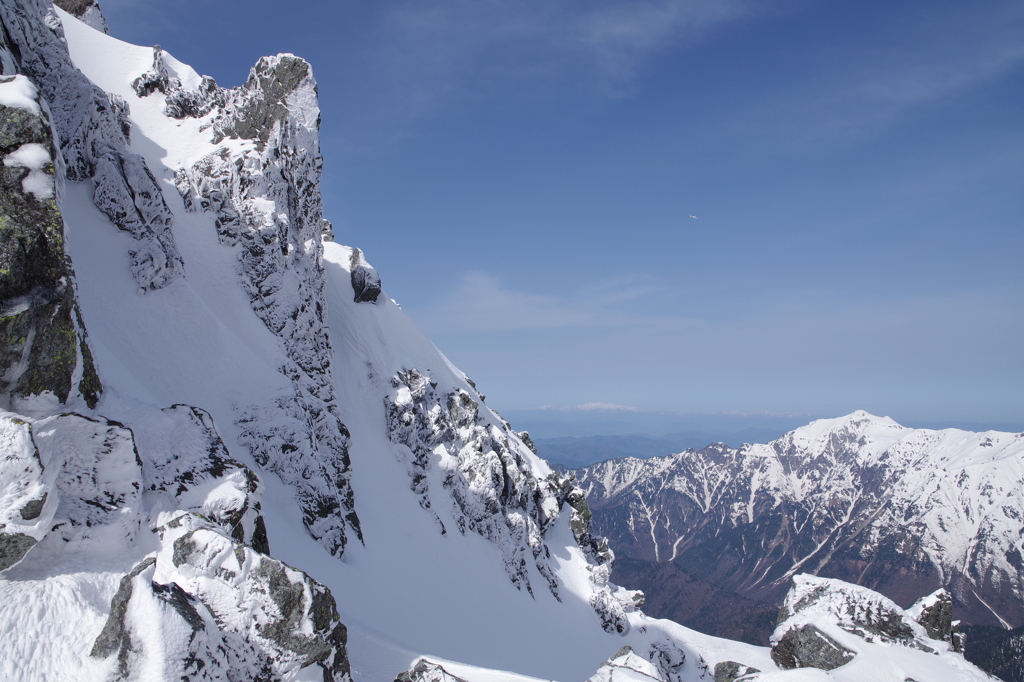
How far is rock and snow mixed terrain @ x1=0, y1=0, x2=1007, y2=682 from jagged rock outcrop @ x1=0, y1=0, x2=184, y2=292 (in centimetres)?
13

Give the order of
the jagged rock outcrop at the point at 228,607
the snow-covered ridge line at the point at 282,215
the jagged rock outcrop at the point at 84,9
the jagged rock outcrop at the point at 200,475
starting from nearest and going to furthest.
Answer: the jagged rock outcrop at the point at 228,607 < the jagged rock outcrop at the point at 200,475 < the snow-covered ridge line at the point at 282,215 < the jagged rock outcrop at the point at 84,9

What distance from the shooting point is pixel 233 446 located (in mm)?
29594

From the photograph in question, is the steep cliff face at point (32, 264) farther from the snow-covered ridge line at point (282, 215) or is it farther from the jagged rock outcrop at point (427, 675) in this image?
the snow-covered ridge line at point (282, 215)

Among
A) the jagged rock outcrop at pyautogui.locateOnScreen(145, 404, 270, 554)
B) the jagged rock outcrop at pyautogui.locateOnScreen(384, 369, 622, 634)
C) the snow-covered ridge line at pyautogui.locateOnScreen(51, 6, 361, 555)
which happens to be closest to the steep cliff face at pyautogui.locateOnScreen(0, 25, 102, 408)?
the jagged rock outcrop at pyautogui.locateOnScreen(145, 404, 270, 554)

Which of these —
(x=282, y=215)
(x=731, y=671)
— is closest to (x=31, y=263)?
(x=282, y=215)

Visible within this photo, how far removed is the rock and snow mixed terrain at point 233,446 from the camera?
41.8 feet

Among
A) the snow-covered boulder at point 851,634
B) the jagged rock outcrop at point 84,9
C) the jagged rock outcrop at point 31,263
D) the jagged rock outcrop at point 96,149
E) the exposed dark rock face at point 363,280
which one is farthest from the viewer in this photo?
the jagged rock outcrop at point 84,9

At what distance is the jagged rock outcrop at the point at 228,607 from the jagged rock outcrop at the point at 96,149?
2247cm

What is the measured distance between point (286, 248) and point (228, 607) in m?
33.0

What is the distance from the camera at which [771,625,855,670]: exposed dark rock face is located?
88.7 ft

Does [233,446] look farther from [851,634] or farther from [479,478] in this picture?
[851,634]

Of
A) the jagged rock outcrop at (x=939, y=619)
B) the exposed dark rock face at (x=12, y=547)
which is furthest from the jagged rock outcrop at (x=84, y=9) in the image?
the jagged rock outcrop at (x=939, y=619)

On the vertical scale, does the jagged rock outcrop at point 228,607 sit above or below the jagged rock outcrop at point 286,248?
below

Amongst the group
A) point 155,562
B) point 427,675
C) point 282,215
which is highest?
point 282,215
